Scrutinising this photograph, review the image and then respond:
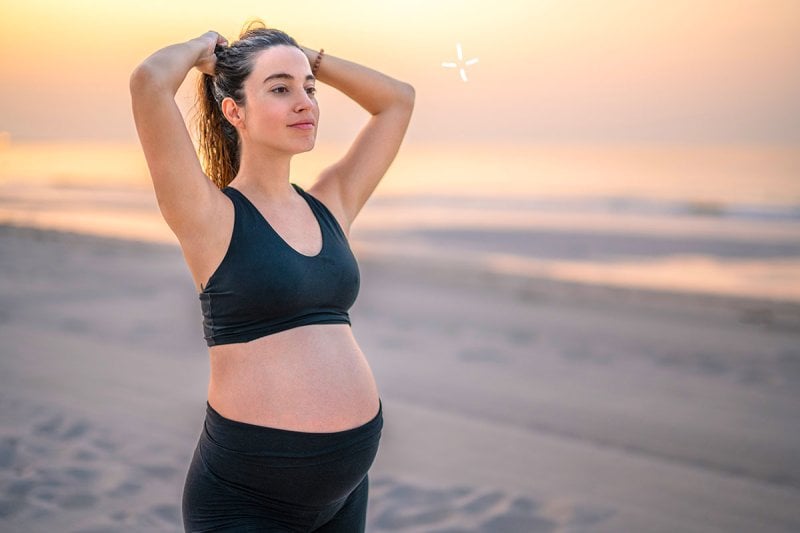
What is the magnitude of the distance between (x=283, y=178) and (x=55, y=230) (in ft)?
59.7

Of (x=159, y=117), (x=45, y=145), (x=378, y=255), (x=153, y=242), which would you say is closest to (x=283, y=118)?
(x=159, y=117)

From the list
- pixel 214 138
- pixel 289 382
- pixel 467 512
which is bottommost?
pixel 467 512

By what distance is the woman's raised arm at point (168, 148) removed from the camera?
6.77 ft

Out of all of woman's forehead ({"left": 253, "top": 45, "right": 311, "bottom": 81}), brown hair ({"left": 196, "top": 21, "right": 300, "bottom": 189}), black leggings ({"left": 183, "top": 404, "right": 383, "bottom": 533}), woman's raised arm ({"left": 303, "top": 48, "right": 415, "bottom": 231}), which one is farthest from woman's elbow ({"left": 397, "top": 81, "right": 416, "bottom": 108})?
black leggings ({"left": 183, "top": 404, "right": 383, "bottom": 533})

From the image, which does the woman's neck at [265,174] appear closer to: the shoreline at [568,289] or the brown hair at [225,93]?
the brown hair at [225,93]

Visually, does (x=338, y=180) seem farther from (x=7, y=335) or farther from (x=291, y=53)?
(x=7, y=335)

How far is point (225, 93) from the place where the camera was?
2521 mm

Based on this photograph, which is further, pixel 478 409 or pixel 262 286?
pixel 478 409

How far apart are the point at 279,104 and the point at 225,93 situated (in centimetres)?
22

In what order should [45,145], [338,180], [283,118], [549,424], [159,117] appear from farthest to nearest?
[45,145]
[549,424]
[338,180]
[283,118]
[159,117]

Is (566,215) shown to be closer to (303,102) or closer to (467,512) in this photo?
(467,512)

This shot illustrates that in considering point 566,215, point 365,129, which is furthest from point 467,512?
point 566,215

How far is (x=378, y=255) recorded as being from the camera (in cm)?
1669

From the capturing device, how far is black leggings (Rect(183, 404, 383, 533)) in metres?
2.16
